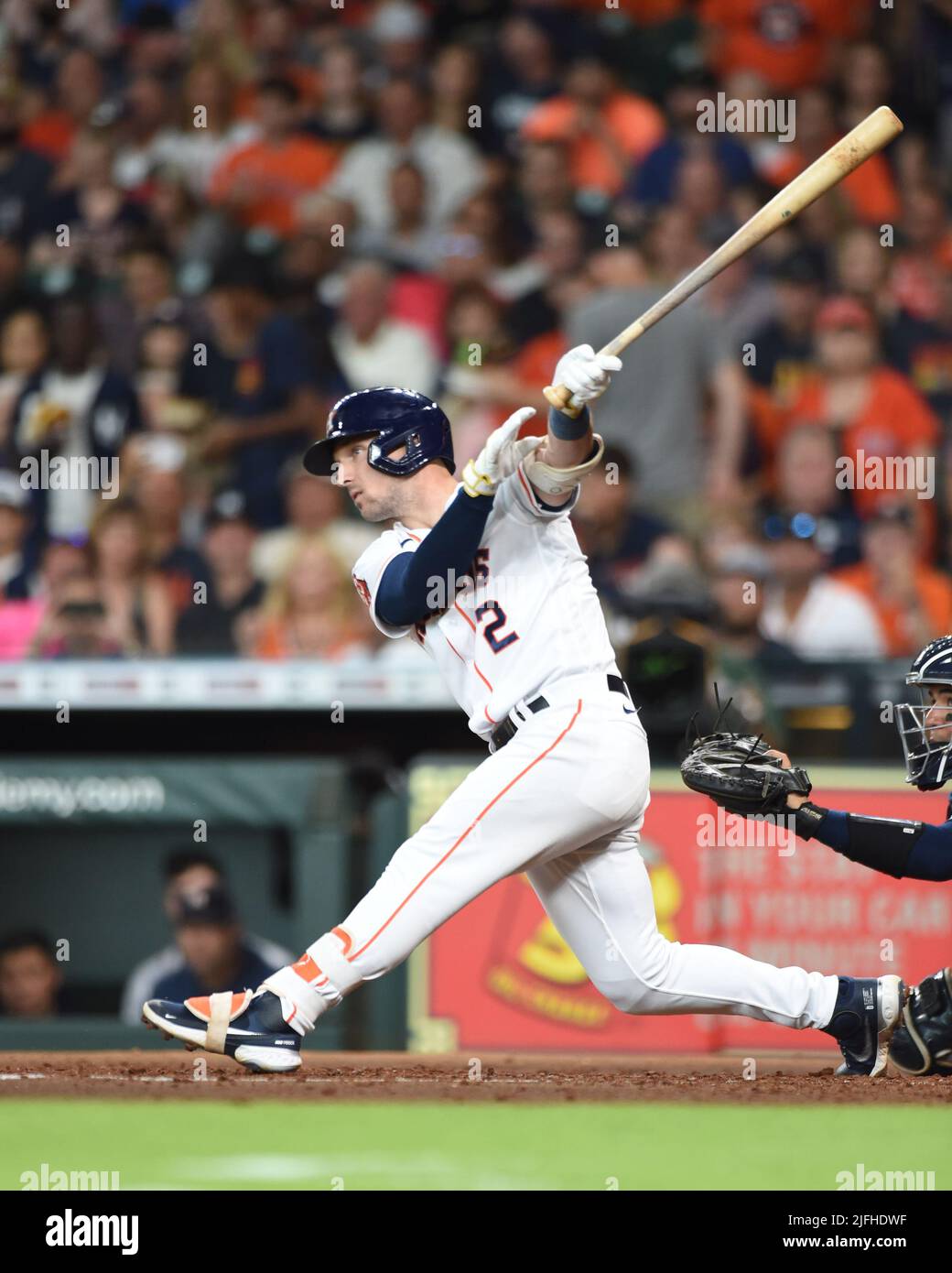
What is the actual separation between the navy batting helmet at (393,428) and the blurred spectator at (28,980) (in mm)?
3172

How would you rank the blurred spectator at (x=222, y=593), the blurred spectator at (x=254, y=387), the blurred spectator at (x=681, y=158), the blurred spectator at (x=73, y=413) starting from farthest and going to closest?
1. the blurred spectator at (x=681, y=158)
2. the blurred spectator at (x=254, y=387)
3. the blurred spectator at (x=73, y=413)
4. the blurred spectator at (x=222, y=593)

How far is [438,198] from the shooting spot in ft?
30.1

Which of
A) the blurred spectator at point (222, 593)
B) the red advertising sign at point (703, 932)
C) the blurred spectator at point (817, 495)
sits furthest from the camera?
the blurred spectator at point (817, 495)

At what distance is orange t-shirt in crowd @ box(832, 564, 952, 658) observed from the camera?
23.6ft

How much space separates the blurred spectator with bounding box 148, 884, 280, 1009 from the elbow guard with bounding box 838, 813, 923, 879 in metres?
2.90

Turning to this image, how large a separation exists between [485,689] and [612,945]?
617mm

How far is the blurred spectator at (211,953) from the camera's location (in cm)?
643

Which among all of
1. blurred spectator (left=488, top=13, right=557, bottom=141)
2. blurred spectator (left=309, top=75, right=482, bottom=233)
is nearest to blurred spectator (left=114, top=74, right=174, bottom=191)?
blurred spectator (left=309, top=75, right=482, bottom=233)

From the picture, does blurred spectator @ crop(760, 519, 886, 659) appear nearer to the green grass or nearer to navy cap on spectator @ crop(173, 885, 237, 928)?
navy cap on spectator @ crop(173, 885, 237, 928)

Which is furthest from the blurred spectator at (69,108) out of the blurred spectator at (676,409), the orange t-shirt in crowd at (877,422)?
the orange t-shirt in crowd at (877,422)

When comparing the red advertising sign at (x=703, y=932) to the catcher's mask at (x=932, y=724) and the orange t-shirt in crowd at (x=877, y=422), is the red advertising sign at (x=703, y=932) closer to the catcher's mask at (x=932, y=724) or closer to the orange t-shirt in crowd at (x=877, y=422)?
the catcher's mask at (x=932, y=724)

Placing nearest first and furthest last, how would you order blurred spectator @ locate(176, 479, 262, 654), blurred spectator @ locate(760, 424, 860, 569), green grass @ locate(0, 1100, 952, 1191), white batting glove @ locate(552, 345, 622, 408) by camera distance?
1. green grass @ locate(0, 1100, 952, 1191)
2. white batting glove @ locate(552, 345, 622, 408)
3. blurred spectator @ locate(176, 479, 262, 654)
4. blurred spectator @ locate(760, 424, 860, 569)

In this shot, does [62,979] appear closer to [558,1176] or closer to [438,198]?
[558,1176]

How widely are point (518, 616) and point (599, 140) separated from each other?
5.71m
